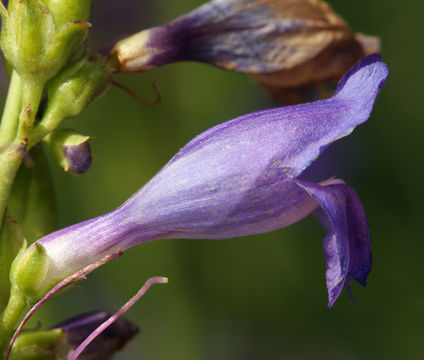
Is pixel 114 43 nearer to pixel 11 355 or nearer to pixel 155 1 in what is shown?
pixel 11 355

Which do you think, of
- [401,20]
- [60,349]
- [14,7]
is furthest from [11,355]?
[401,20]

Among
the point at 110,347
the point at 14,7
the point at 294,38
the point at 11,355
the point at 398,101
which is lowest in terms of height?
the point at 398,101

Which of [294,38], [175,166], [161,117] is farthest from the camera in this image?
[161,117]

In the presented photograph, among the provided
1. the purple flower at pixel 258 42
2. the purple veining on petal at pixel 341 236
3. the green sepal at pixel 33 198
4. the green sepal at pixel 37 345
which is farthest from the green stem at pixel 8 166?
the purple veining on petal at pixel 341 236

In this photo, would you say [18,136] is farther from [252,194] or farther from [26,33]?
[252,194]

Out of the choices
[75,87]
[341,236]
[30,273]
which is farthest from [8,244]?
[341,236]

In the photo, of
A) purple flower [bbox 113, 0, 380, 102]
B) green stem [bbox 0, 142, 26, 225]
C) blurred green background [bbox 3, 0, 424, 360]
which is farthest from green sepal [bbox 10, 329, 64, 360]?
blurred green background [bbox 3, 0, 424, 360]

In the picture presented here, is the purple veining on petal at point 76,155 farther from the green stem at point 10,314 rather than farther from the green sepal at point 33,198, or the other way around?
the green stem at point 10,314
